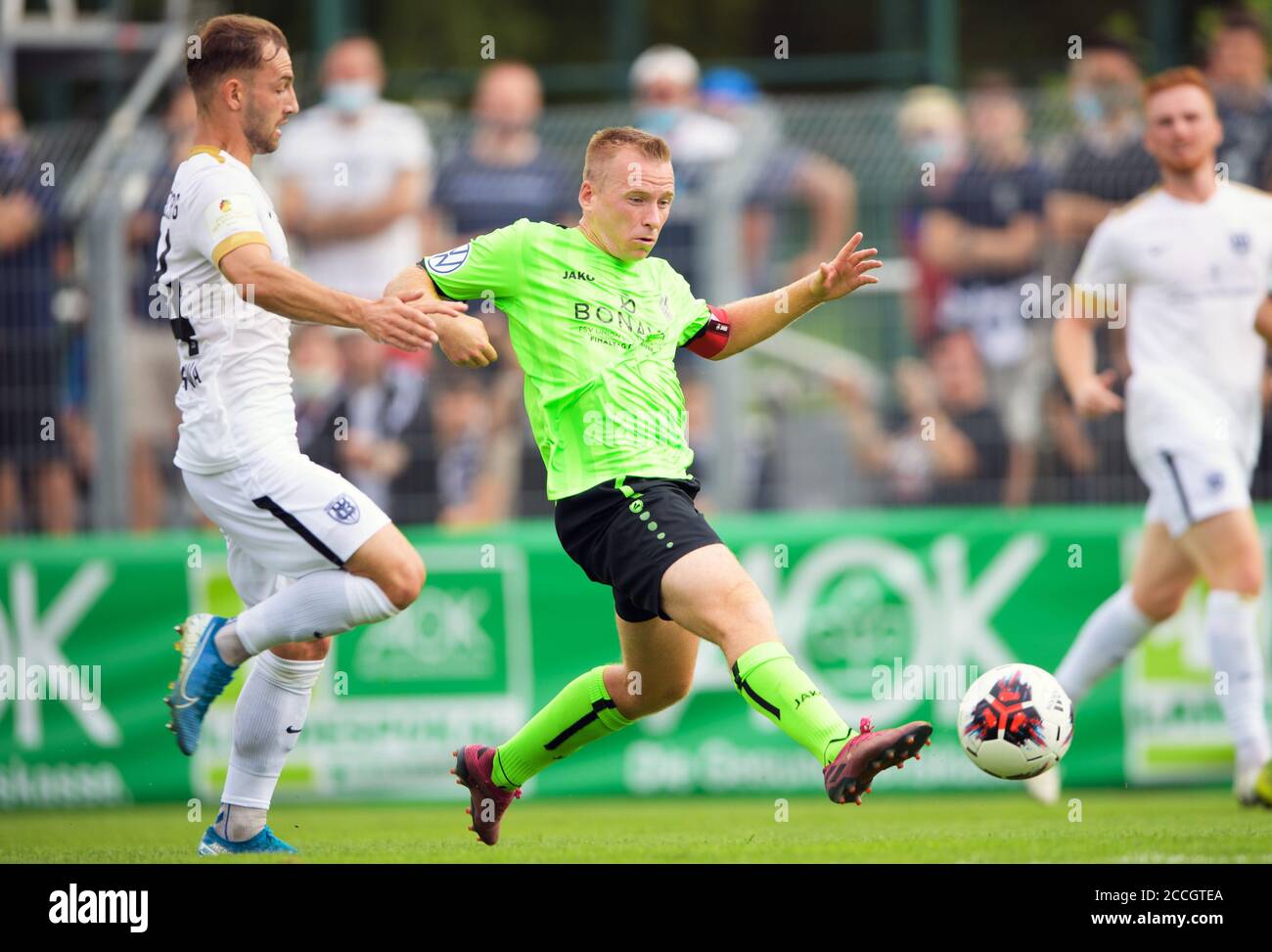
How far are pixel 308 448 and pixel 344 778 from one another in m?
2.05

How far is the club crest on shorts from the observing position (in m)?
6.54

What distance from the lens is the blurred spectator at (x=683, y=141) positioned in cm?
1150

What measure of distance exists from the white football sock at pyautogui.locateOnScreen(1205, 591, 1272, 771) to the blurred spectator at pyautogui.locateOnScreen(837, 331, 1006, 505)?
2752 mm

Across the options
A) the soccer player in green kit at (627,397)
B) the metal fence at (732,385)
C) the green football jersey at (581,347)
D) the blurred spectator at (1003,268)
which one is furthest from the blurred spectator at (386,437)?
the green football jersey at (581,347)

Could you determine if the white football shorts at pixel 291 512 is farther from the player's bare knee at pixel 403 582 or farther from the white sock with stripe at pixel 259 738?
the white sock with stripe at pixel 259 738

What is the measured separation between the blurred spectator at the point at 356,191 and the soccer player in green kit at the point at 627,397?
5.16 m

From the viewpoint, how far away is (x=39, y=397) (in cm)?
1165

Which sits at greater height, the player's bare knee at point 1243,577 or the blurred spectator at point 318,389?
the blurred spectator at point 318,389

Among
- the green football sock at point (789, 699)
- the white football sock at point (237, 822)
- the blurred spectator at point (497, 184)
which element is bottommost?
the white football sock at point (237, 822)

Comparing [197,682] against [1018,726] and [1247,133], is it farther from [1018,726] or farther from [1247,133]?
[1247,133]

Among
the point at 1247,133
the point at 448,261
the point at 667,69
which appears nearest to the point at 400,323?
the point at 448,261

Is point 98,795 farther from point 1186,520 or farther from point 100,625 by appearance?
point 1186,520

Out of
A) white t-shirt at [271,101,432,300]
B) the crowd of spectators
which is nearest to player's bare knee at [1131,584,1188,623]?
the crowd of spectators

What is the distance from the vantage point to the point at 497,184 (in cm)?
1187
